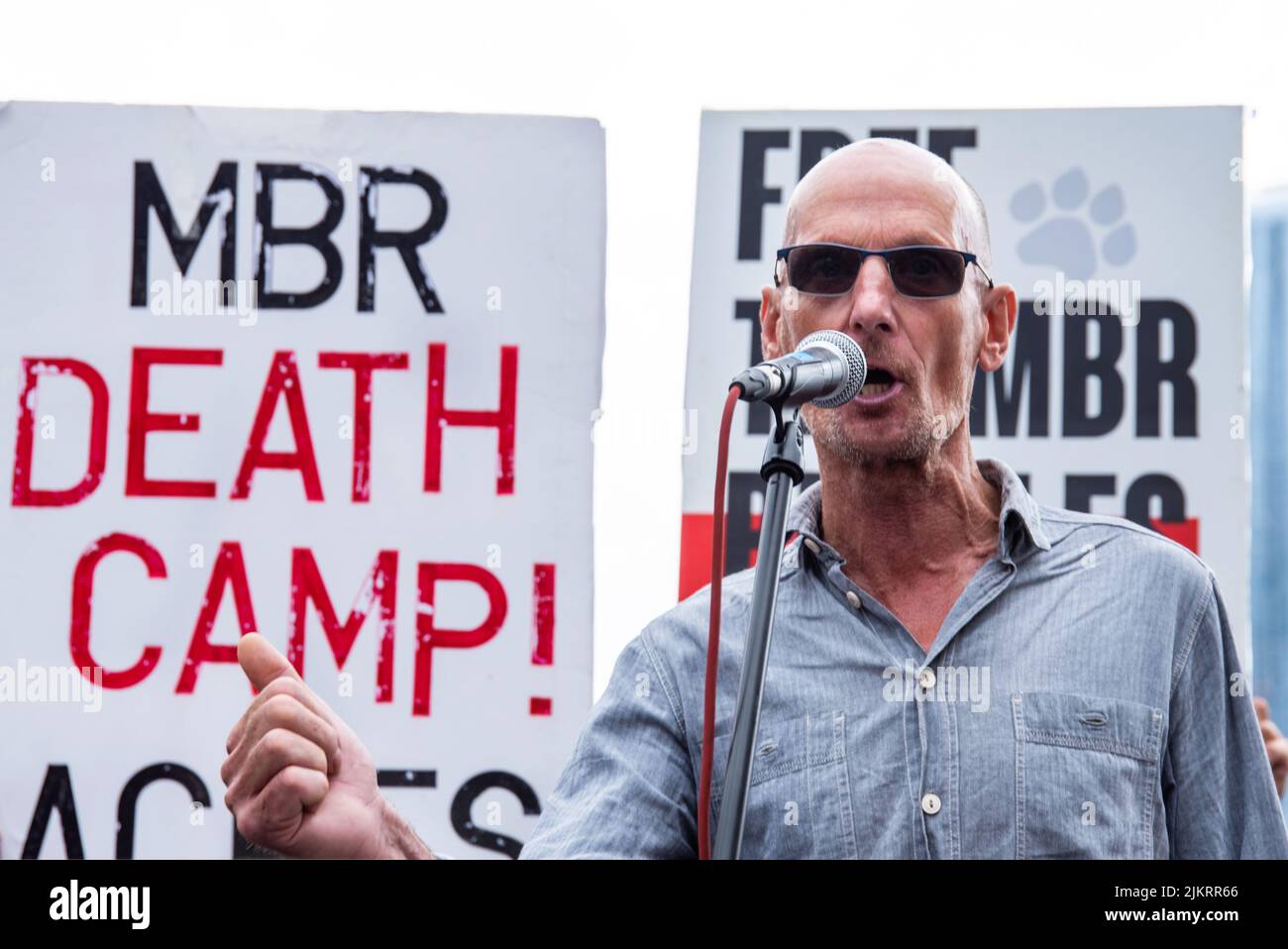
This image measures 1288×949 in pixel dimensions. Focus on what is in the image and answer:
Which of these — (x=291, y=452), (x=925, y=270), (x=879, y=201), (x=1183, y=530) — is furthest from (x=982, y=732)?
(x=291, y=452)

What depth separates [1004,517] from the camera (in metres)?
2.01

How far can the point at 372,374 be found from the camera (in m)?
2.98

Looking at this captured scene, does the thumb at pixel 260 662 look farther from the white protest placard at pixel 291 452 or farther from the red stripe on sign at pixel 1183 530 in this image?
the red stripe on sign at pixel 1183 530

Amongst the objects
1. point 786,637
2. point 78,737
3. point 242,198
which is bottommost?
point 78,737

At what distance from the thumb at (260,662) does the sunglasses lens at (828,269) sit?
2.86ft

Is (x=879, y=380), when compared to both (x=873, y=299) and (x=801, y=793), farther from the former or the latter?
(x=801, y=793)

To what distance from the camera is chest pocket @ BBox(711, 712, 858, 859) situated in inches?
70.9

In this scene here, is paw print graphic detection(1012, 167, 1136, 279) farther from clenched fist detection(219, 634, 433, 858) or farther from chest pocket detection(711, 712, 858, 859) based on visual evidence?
clenched fist detection(219, 634, 433, 858)

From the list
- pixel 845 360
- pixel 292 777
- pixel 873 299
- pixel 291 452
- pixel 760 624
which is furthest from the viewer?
pixel 291 452

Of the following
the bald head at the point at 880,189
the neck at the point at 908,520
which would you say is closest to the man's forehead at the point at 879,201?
the bald head at the point at 880,189

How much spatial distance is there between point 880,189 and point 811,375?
87cm

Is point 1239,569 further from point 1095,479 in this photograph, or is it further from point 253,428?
point 253,428
